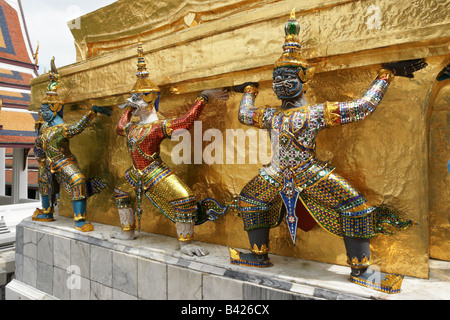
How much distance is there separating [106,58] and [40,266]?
2.58 meters

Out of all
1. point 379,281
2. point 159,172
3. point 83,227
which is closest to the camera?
point 379,281

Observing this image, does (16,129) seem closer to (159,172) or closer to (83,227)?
(83,227)

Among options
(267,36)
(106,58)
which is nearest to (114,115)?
(106,58)

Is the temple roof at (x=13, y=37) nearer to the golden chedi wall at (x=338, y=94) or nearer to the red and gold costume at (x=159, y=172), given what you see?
the golden chedi wall at (x=338, y=94)

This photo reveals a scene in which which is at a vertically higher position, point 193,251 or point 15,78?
point 15,78

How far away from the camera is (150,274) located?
275 cm

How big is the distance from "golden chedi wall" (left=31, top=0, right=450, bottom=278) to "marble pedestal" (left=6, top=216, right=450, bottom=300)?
0.22 meters

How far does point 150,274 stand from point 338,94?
2.13 m

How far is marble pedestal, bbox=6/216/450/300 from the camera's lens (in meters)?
2.05

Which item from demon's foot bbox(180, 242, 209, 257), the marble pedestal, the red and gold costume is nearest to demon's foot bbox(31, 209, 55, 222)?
the marble pedestal

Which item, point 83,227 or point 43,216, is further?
point 43,216

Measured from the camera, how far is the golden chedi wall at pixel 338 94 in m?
2.14

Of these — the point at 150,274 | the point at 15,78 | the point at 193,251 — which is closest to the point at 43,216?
the point at 150,274

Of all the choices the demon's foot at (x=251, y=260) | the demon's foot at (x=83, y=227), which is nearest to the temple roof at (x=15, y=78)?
the demon's foot at (x=83, y=227)
